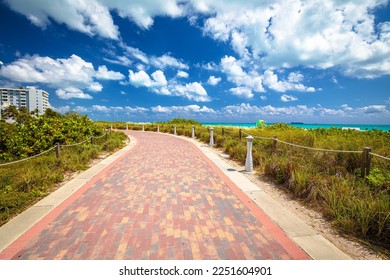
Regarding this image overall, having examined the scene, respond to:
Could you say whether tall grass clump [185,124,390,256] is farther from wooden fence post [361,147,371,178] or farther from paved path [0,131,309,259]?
paved path [0,131,309,259]

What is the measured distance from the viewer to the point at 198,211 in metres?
4.16

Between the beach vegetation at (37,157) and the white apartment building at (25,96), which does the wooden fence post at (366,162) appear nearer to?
the beach vegetation at (37,157)

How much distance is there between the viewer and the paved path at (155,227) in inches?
115

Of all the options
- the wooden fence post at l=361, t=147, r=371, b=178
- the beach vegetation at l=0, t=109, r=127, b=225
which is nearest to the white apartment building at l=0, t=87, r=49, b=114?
the beach vegetation at l=0, t=109, r=127, b=225

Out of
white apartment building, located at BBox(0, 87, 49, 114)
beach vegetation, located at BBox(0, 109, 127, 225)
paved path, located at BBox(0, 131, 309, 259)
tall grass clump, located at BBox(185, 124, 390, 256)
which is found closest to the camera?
paved path, located at BBox(0, 131, 309, 259)

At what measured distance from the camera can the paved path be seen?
115 inches

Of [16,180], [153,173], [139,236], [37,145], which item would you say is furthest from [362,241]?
[37,145]

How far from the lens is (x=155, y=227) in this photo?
3.52 meters

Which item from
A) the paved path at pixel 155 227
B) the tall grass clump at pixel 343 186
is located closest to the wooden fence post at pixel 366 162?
the tall grass clump at pixel 343 186

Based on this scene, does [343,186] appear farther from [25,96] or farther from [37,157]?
[25,96]

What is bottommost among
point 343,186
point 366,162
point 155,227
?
point 155,227

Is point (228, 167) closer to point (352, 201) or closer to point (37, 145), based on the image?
point (352, 201)

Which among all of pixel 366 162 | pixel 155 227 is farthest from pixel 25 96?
pixel 366 162
